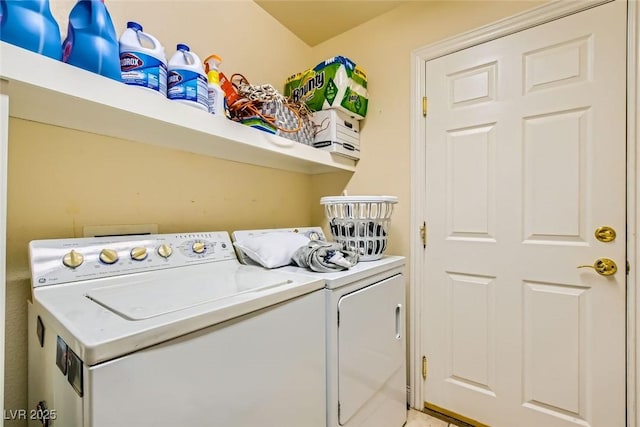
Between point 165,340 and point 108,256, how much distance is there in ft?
1.85

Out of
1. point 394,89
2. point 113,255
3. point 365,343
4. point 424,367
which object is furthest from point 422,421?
point 394,89

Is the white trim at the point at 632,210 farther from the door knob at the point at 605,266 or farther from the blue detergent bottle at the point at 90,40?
the blue detergent bottle at the point at 90,40

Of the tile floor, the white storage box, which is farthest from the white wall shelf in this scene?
the tile floor

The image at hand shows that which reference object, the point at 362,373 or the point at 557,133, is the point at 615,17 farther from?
the point at 362,373

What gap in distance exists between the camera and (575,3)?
1.43 metres

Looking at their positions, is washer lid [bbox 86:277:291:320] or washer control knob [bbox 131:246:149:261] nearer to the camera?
washer lid [bbox 86:277:291:320]

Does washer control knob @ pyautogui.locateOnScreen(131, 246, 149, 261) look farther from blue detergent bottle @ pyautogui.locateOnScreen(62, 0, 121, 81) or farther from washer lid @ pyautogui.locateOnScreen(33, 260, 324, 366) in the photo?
blue detergent bottle @ pyautogui.locateOnScreen(62, 0, 121, 81)

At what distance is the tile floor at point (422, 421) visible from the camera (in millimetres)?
1707

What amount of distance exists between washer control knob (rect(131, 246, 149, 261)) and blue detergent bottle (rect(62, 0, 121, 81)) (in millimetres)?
588

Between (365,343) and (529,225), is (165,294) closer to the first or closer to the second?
(365,343)

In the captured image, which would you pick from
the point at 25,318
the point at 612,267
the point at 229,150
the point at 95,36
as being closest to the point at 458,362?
the point at 612,267

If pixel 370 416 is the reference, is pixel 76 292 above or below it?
above

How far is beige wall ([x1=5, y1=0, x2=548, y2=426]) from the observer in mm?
1047

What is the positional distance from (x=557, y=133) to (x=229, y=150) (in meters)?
1.64
